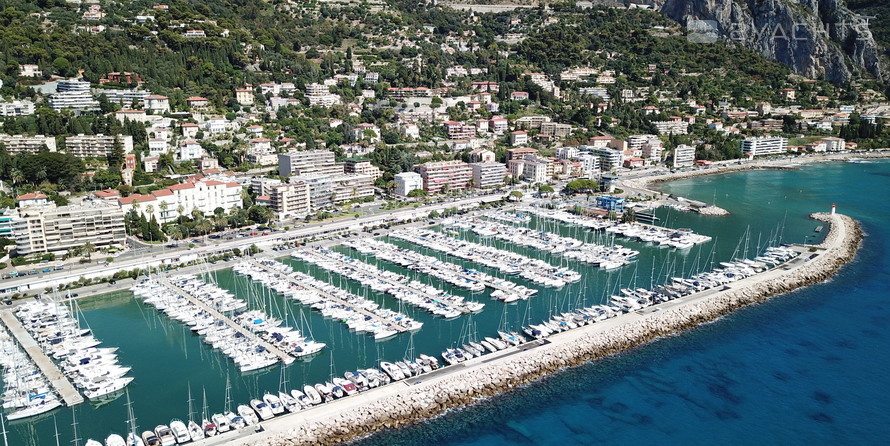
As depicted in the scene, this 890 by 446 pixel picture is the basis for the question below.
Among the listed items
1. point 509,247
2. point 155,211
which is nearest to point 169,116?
point 155,211

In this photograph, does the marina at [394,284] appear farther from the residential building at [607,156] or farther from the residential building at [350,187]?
the residential building at [607,156]

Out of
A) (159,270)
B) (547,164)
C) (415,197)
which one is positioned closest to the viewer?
(159,270)

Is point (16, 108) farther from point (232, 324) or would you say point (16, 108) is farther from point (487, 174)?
point (232, 324)

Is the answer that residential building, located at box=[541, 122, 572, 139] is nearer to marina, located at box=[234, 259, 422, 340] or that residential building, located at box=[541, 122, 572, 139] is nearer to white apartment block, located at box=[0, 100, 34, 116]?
marina, located at box=[234, 259, 422, 340]

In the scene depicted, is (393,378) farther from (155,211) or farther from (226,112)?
(226,112)

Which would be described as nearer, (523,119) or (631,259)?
(631,259)

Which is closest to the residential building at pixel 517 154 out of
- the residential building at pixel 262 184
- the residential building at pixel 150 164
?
the residential building at pixel 262 184

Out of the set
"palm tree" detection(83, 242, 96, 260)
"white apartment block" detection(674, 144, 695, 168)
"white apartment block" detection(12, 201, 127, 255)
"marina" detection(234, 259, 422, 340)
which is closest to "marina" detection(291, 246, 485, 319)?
"marina" detection(234, 259, 422, 340)
